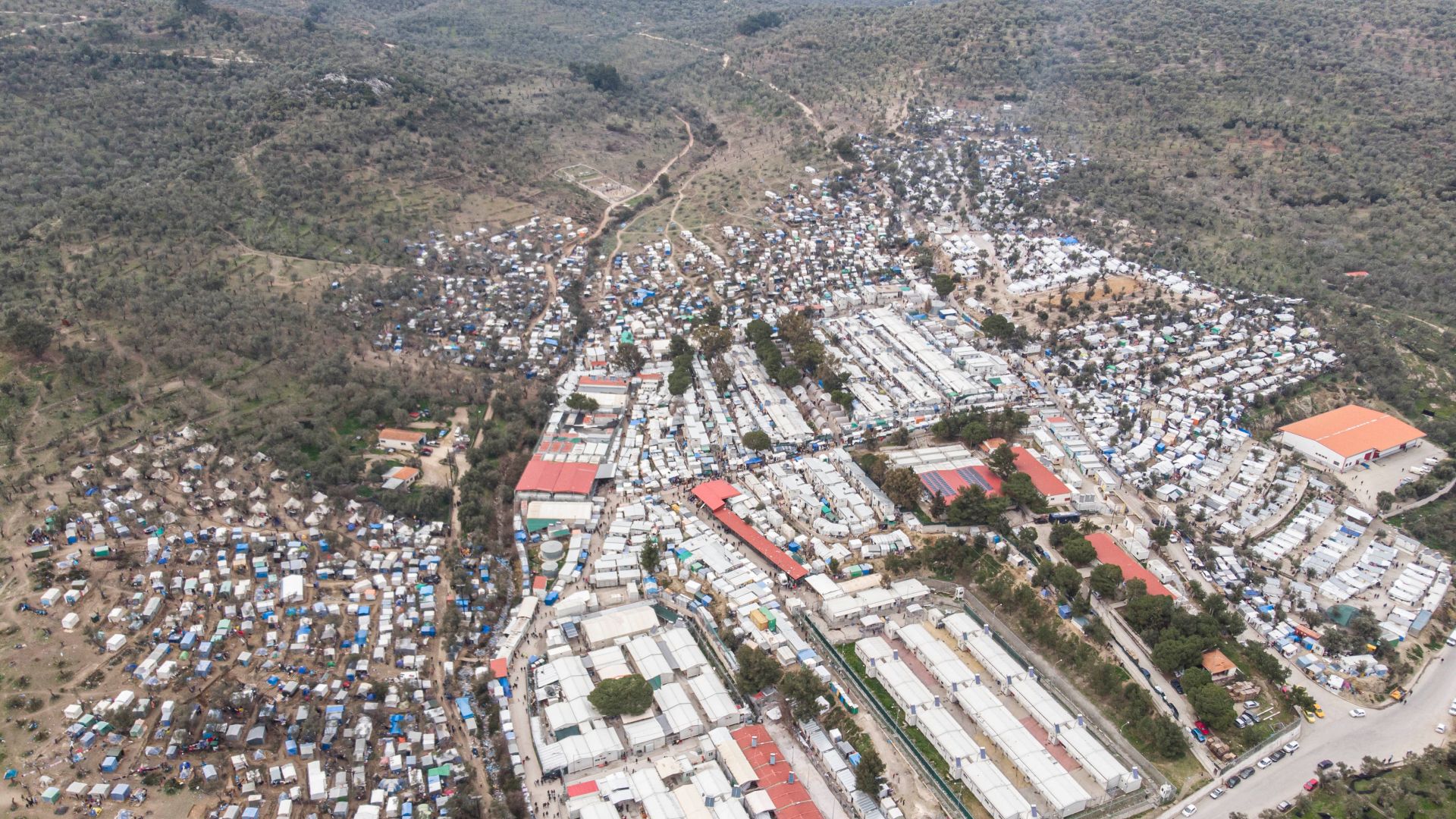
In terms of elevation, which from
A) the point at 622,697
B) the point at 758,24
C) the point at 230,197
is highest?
the point at 758,24

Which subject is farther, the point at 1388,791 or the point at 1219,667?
the point at 1219,667

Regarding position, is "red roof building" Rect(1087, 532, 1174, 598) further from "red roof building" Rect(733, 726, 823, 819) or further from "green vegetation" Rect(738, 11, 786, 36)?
"green vegetation" Rect(738, 11, 786, 36)

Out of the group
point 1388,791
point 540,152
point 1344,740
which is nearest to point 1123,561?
point 1344,740

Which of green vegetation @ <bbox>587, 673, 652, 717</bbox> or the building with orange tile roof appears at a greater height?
the building with orange tile roof

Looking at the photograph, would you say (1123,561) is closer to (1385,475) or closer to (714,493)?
(1385,475)

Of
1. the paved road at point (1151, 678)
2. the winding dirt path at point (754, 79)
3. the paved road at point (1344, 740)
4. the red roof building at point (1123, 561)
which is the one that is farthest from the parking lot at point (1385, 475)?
the winding dirt path at point (754, 79)

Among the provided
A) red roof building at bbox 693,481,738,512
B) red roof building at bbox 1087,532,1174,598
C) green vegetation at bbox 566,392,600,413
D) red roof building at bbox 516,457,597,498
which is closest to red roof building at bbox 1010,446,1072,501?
red roof building at bbox 1087,532,1174,598

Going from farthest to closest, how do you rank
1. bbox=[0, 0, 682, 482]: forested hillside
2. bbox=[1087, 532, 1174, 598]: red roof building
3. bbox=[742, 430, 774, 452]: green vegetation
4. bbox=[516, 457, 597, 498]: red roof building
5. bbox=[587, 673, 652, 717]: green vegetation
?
bbox=[742, 430, 774, 452]: green vegetation → bbox=[0, 0, 682, 482]: forested hillside → bbox=[516, 457, 597, 498]: red roof building → bbox=[1087, 532, 1174, 598]: red roof building → bbox=[587, 673, 652, 717]: green vegetation

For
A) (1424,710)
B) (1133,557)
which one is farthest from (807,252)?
(1424,710)
